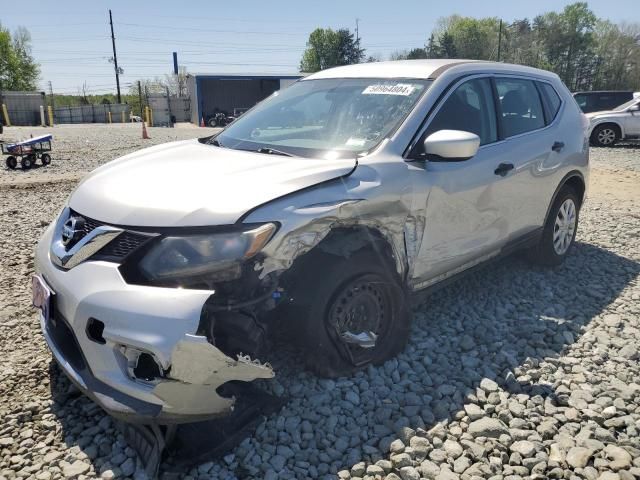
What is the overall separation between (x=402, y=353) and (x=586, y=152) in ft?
9.99

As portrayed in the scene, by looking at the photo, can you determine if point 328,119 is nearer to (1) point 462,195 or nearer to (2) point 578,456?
(1) point 462,195

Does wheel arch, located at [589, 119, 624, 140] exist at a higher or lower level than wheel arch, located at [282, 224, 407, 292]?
higher

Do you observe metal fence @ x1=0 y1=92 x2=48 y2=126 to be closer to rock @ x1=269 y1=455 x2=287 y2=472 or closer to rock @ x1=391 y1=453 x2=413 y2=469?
rock @ x1=269 y1=455 x2=287 y2=472

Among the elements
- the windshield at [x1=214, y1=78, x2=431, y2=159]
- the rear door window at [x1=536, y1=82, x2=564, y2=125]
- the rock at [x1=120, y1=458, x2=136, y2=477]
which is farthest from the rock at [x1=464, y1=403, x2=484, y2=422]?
the rear door window at [x1=536, y1=82, x2=564, y2=125]

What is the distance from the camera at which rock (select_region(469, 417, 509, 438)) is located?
8.60ft

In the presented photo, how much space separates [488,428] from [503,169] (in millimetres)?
1910

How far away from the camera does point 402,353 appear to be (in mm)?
3303

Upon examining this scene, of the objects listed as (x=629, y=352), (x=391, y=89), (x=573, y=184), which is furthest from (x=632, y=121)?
(x=391, y=89)

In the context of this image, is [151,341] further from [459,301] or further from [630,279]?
[630,279]

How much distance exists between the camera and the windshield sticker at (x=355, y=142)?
314cm

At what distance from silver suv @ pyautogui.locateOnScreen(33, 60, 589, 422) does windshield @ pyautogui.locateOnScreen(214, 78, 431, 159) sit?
2cm

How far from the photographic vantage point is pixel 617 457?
2.45m

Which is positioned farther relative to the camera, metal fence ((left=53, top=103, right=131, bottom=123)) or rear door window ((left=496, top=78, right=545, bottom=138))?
metal fence ((left=53, top=103, right=131, bottom=123))

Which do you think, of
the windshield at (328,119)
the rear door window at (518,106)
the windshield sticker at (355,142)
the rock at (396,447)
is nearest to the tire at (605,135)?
the rear door window at (518,106)
